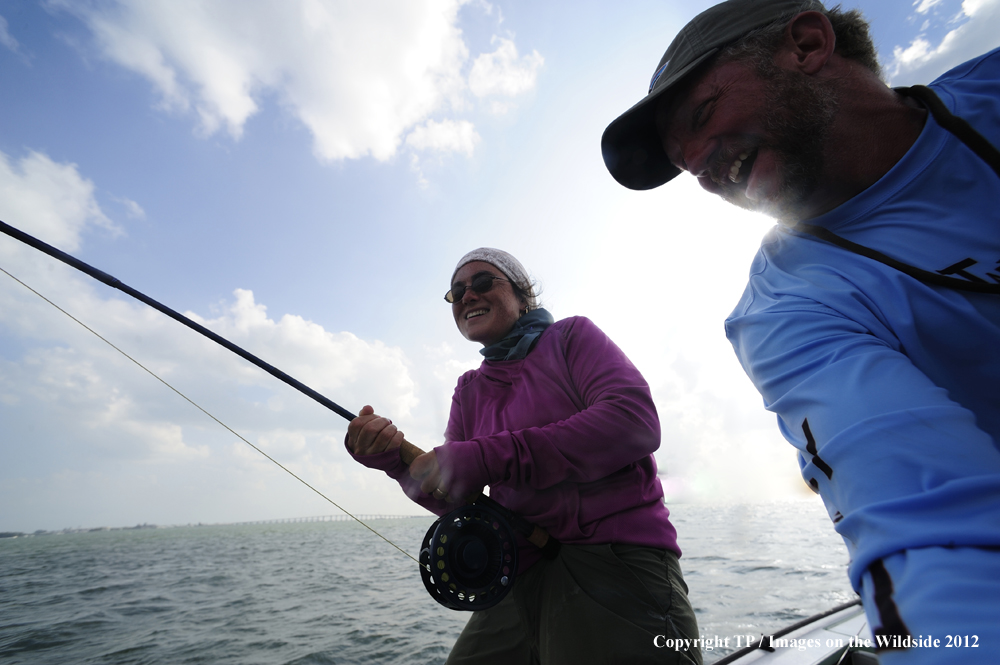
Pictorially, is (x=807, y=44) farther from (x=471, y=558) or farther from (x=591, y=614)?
(x=471, y=558)

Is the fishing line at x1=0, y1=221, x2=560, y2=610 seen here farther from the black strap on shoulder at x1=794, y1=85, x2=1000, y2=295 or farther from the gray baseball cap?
the gray baseball cap

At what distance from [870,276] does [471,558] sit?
1726 millimetres

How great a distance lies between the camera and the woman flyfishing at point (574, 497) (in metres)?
1.59

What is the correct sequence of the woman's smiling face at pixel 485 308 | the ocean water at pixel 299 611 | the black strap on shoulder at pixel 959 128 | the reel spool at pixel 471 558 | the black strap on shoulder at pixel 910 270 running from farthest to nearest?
the ocean water at pixel 299 611
the woman's smiling face at pixel 485 308
the reel spool at pixel 471 558
the black strap on shoulder at pixel 959 128
the black strap on shoulder at pixel 910 270

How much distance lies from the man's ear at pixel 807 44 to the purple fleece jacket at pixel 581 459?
4.05 ft

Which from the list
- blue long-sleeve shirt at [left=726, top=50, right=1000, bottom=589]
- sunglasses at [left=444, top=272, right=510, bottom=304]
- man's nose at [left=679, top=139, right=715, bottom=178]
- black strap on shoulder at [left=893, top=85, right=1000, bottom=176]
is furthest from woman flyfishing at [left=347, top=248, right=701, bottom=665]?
black strap on shoulder at [left=893, top=85, right=1000, bottom=176]

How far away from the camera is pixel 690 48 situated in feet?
4.66

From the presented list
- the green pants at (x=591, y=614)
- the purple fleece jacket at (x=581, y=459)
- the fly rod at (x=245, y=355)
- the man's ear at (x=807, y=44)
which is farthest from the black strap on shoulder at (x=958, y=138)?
the fly rod at (x=245, y=355)

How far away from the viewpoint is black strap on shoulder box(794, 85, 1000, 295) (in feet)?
3.16

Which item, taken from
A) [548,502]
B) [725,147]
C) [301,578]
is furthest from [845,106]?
[301,578]

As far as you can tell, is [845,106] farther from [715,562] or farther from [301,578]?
[301,578]

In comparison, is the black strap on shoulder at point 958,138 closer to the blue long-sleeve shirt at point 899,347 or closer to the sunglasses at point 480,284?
the blue long-sleeve shirt at point 899,347

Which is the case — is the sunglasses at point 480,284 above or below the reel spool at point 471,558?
above

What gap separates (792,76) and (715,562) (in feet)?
39.7
